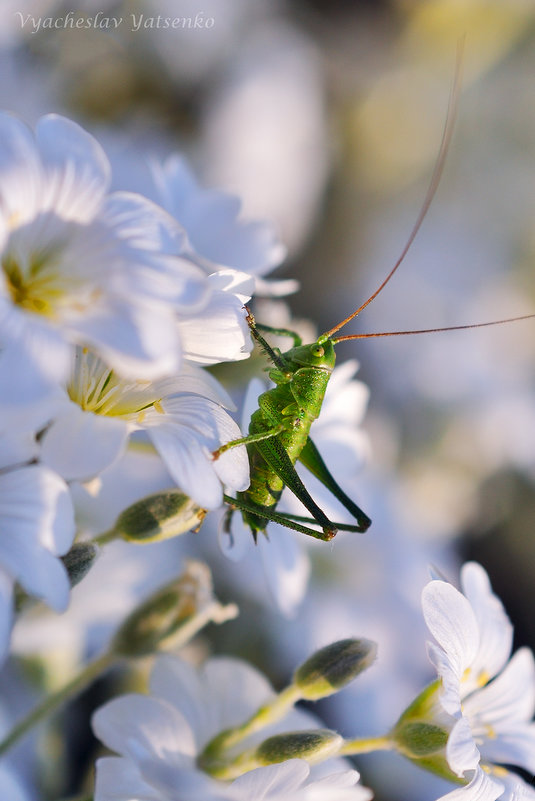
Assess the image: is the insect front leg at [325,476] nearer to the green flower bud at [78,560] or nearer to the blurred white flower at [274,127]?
the green flower bud at [78,560]

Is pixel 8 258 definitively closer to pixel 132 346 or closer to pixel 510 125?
pixel 132 346

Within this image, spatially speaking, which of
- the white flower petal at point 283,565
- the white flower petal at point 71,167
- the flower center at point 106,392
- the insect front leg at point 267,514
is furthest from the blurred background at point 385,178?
the white flower petal at point 71,167

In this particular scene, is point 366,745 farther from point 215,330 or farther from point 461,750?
point 215,330

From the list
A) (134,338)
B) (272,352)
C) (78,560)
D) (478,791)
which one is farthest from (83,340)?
(478,791)

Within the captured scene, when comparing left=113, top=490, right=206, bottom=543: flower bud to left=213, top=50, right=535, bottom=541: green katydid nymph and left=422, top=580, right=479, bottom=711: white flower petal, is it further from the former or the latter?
left=422, top=580, right=479, bottom=711: white flower petal

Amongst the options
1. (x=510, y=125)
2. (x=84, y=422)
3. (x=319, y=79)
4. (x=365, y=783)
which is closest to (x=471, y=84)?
(x=510, y=125)

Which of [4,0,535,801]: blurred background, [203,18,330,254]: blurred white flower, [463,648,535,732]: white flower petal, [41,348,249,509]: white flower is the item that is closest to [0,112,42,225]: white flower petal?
[41,348,249,509]: white flower

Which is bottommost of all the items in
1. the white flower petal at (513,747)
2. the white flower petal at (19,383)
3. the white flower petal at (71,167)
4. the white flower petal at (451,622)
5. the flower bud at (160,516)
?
the white flower petal at (513,747)
